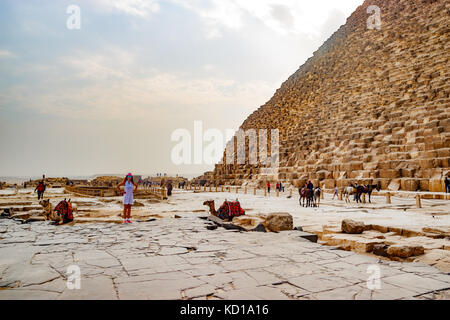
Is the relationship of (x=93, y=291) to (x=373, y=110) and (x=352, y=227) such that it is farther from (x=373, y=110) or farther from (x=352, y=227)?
(x=373, y=110)

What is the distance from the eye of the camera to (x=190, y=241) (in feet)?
16.1

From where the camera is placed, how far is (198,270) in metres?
3.27

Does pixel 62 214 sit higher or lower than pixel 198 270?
higher

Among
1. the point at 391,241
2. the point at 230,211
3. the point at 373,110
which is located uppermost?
the point at 373,110

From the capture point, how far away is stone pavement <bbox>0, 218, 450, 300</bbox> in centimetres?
261

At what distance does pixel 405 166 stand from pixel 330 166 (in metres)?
5.69

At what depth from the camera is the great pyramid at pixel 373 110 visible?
696 inches

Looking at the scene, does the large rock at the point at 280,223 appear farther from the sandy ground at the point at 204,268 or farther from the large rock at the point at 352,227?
the large rock at the point at 352,227

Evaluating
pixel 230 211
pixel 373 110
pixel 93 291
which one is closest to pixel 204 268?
pixel 93 291

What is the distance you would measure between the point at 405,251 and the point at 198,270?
2.81m

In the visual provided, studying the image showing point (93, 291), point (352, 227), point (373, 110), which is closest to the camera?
point (93, 291)

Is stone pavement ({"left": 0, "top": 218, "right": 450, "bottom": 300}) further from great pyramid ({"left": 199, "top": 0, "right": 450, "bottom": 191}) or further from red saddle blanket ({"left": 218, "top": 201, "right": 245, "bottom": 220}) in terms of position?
great pyramid ({"left": 199, "top": 0, "right": 450, "bottom": 191})
